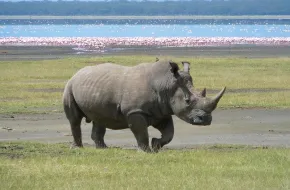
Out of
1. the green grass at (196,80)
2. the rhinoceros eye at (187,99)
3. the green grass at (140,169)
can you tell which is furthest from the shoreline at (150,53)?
the green grass at (140,169)

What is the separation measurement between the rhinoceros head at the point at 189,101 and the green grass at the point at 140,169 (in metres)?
0.65

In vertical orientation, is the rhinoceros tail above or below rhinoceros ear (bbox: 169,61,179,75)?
below

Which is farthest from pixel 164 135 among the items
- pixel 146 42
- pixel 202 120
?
pixel 146 42

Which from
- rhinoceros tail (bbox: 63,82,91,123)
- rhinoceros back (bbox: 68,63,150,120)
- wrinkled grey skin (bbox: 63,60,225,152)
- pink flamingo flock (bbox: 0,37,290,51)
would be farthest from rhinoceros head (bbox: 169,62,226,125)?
pink flamingo flock (bbox: 0,37,290,51)

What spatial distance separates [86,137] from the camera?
21906 millimetres

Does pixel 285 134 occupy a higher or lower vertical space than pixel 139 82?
lower

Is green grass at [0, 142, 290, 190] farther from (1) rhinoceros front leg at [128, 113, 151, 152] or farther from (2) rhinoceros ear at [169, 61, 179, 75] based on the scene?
(2) rhinoceros ear at [169, 61, 179, 75]

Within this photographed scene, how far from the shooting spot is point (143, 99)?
18.1 m

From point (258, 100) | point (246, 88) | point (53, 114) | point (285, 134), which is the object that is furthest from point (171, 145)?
point (246, 88)

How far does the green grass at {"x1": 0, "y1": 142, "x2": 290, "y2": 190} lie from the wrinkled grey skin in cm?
63

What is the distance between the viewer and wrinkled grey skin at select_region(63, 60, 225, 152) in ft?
58.1

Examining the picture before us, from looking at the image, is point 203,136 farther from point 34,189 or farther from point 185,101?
point 34,189

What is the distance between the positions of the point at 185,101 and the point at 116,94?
148cm

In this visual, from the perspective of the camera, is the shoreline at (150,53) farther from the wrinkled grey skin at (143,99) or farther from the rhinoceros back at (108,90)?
the wrinkled grey skin at (143,99)
